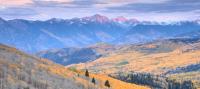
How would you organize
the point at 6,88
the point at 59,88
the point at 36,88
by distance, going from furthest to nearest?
the point at 59,88 → the point at 36,88 → the point at 6,88

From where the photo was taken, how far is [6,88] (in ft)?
566

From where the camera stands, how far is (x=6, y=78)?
188m

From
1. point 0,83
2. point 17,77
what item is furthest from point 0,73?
point 0,83

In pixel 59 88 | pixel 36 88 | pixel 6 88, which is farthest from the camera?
pixel 59 88

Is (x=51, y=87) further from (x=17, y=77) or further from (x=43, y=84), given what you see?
(x=17, y=77)

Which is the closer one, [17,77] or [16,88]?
[16,88]

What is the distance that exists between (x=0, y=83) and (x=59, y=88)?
102 ft

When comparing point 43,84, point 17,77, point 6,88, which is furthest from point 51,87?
point 6,88

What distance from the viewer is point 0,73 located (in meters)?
198

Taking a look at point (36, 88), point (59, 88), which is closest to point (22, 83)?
point (36, 88)

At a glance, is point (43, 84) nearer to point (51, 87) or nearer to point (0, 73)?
point (51, 87)

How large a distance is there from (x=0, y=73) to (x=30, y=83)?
15.2 meters

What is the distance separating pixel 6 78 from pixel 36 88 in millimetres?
13632

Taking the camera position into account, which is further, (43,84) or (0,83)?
(43,84)
